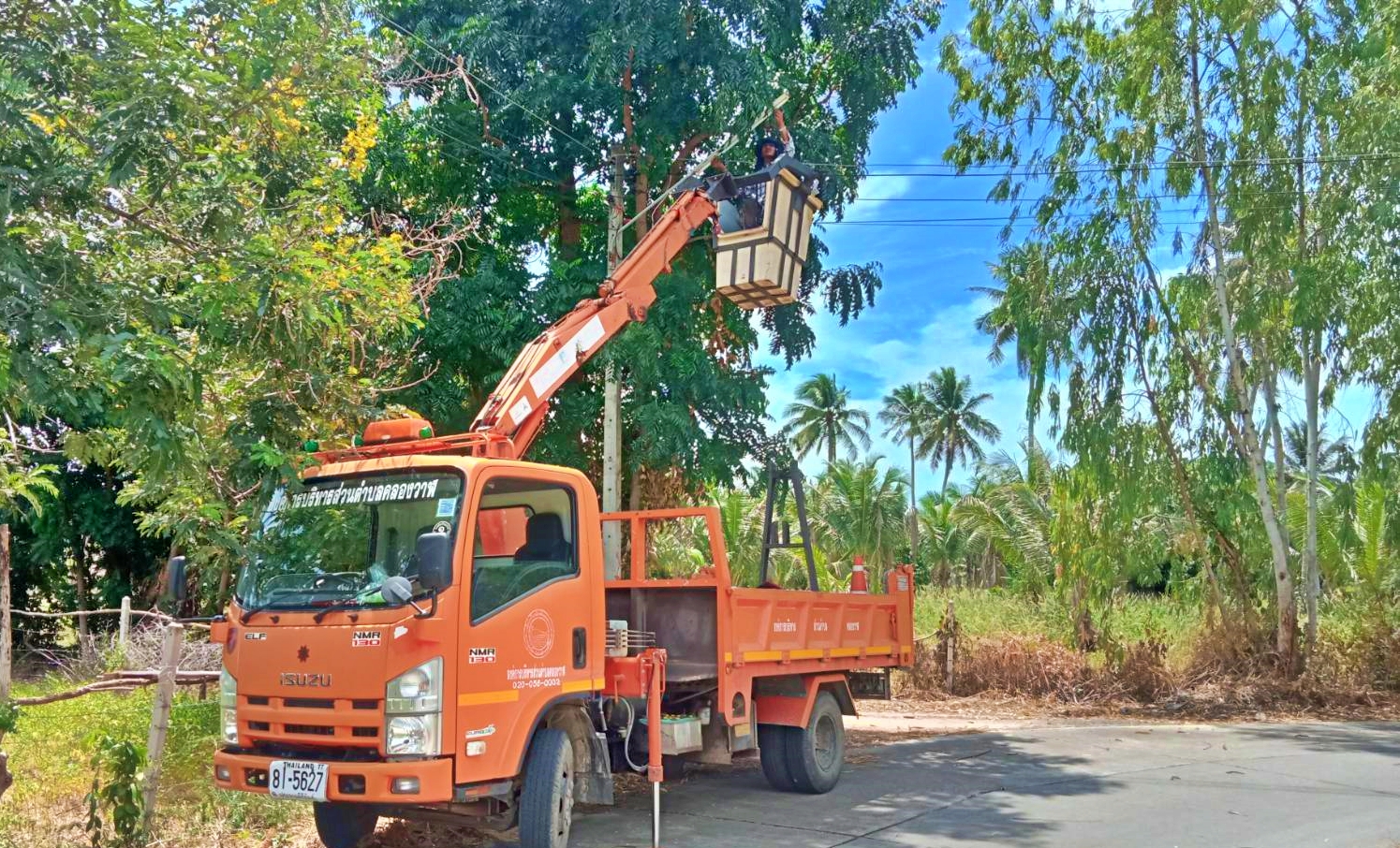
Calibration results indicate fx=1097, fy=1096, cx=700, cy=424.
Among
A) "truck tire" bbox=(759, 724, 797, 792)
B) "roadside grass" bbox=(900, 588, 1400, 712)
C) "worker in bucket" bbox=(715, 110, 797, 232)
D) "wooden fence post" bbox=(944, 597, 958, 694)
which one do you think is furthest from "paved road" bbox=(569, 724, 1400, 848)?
"wooden fence post" bbox=(944, 597, 958, 694)

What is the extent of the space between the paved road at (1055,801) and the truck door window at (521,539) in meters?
2.12

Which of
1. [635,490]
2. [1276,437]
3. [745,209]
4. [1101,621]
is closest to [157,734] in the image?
[745,209]

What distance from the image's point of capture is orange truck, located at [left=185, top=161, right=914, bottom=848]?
19.4 ft

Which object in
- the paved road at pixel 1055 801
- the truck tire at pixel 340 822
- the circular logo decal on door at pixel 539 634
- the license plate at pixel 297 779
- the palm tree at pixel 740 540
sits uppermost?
the palm tree at pixel 740 540

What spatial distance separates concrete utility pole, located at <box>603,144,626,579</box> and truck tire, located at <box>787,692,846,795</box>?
3.98 metres

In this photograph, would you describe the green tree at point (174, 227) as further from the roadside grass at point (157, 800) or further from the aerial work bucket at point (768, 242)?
the aerial work bucket at point (768, 242)

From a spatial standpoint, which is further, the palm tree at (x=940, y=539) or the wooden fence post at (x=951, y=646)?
the palm tree at (x=940, y=539)

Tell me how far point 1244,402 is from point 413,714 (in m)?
15.5

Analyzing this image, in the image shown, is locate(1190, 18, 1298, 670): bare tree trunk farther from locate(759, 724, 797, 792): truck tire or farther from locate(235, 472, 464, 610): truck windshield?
locate(235, 472, 464, 610): truck windshield

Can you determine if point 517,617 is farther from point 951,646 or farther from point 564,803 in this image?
point 951,646

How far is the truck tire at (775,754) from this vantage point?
952 centimetres

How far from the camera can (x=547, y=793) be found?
21.2 ft

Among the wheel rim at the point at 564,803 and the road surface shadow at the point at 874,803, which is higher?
the wheel rim at the point at 564,803

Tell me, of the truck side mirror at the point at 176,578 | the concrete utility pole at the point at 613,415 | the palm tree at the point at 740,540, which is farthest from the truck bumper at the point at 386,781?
the palm tree at the point at 740,540
